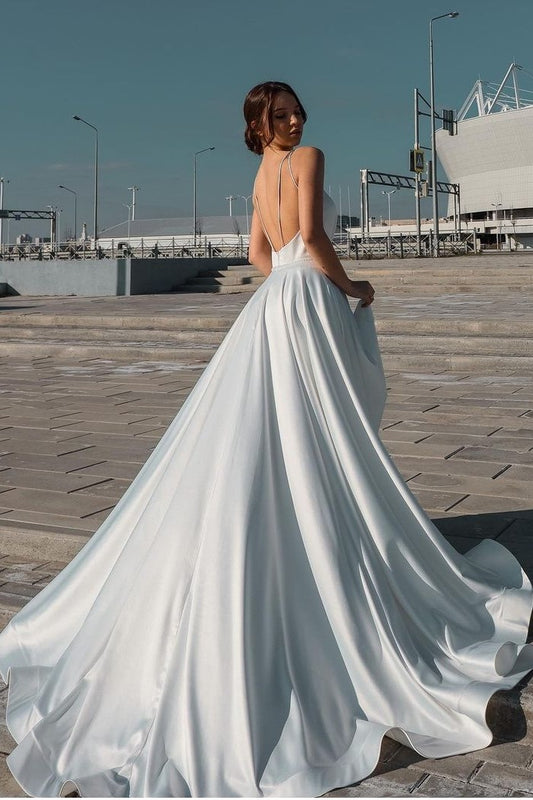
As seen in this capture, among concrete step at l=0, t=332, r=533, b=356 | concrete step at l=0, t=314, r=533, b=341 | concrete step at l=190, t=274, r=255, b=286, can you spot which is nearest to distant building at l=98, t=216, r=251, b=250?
concrete step at l=190, t=274, r=255, b=286

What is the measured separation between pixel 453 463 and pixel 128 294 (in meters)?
17.0

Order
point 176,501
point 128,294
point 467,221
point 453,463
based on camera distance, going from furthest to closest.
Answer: point 467,221, point 128,294, point 453,463, point 176,501

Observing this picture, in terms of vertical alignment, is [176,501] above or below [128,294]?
below

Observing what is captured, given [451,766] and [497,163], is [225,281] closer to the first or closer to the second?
[451,766]

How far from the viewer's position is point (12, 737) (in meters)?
Answer: 2.74

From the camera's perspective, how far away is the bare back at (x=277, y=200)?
2.95 meters

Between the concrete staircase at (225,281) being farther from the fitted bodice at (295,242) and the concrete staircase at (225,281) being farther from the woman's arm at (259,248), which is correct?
the fitted bodice at (295,242)

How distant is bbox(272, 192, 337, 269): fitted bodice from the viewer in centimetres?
302

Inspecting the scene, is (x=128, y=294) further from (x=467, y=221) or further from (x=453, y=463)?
(x=467, y=221)

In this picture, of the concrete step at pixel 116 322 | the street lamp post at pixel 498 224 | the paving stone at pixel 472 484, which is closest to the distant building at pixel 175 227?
the street lamp post at pixel 498 224

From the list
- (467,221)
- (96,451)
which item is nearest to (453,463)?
(96,451)

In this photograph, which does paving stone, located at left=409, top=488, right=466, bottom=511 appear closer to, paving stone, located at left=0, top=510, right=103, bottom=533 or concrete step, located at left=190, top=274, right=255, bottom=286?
paving stone, located at left=0, top=510, right=103, bottom=533

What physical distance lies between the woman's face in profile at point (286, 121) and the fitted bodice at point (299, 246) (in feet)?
0.68

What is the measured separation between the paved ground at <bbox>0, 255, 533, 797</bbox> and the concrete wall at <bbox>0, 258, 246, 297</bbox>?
34.4 ft
